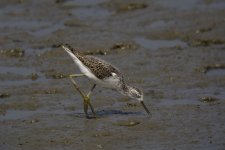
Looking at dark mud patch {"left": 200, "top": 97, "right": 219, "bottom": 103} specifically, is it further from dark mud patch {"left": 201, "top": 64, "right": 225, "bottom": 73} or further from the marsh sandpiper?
dark mud patch {"left": 201, "top": 64, "right": 225, "bottom": 73}

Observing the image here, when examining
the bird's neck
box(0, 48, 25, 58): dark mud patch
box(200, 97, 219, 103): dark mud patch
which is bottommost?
box(0, 48, 25, 58): dark mud patch

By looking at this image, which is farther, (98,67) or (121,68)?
(121,68)

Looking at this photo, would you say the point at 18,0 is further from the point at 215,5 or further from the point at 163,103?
the point at 163,103

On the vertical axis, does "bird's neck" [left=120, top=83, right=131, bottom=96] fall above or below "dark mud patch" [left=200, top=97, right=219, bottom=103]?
above

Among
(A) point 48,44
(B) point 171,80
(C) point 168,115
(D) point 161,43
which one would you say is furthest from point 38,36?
(C) point 168,115

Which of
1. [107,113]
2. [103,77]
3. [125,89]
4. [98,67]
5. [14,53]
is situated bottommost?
[14,53]

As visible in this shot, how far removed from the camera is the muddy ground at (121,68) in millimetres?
11562

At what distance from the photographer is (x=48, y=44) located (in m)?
16.2

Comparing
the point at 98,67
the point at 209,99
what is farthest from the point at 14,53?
the point at 209,99

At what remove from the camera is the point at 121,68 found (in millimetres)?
14820

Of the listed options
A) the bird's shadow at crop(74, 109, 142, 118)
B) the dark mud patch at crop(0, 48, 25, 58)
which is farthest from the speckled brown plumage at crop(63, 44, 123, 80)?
the dark mud patch at crop(0, 48, 25, 58)

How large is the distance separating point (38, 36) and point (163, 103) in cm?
456

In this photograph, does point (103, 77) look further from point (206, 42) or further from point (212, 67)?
point (206, 42)

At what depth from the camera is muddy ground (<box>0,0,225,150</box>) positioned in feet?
37.9
